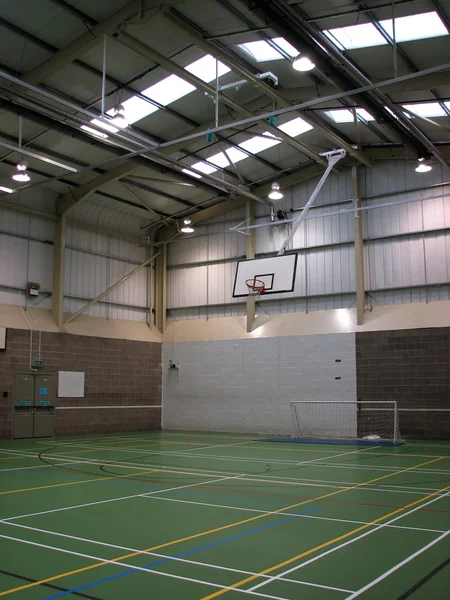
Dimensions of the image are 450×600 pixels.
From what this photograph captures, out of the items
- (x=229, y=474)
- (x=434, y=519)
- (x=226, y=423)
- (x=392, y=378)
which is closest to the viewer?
(x=434, y=519)

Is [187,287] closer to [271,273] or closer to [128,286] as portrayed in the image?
[128,286]

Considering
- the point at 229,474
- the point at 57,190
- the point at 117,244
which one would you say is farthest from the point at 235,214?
the point at 229,474

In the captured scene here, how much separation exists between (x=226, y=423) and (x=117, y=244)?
10.7 meters

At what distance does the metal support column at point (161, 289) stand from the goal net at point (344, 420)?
9375 millimetres

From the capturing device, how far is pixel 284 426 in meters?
27.0

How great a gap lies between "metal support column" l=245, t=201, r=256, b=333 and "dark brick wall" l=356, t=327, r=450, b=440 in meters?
5.62

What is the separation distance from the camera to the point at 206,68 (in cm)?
1964

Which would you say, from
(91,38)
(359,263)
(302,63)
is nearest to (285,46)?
(302,63)

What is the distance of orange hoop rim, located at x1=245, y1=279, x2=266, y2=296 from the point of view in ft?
75.7

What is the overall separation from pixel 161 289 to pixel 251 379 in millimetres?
7742

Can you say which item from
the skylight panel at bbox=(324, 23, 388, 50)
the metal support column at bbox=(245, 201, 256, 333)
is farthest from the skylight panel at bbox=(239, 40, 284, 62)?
the metal support column at bbox=(245, 201, 256, 333)

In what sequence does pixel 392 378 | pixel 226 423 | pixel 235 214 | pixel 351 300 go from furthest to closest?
1. pixel 235 214
2. pixel 226 423
3. pixel 351 300
4. pixel 392 378

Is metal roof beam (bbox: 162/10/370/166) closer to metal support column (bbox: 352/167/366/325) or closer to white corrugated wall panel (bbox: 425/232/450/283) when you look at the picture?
metal support column (bbox: 352/167/366/325)

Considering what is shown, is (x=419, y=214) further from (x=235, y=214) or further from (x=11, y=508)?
(x=11, y=508)
